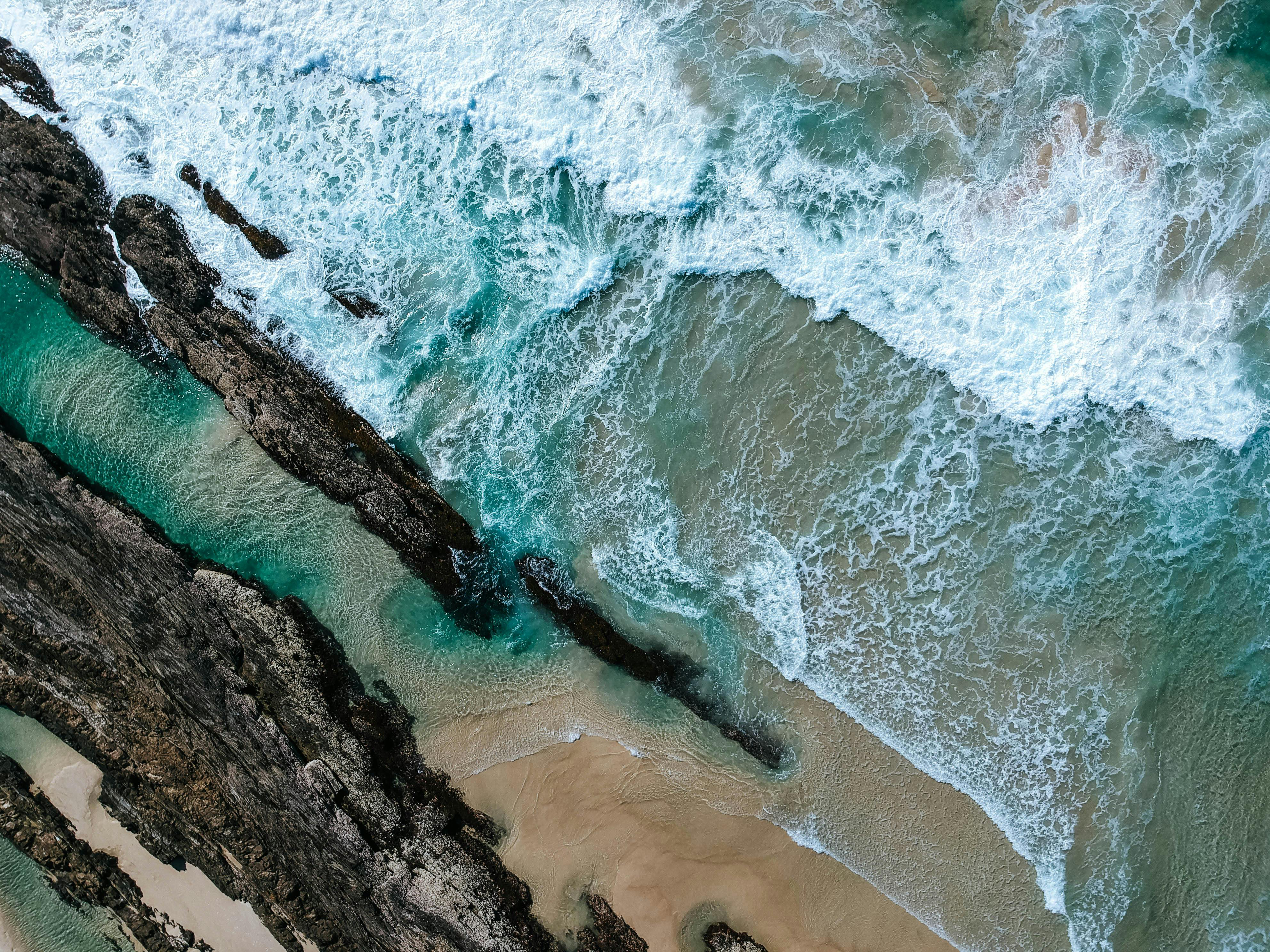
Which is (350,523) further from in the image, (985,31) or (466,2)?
(985,31)

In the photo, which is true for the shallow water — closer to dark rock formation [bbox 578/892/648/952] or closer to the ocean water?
dark rock formation [bbox 578/892/648/952]

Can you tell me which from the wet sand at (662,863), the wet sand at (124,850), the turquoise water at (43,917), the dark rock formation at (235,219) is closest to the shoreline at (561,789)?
the wet sand at (662,863)

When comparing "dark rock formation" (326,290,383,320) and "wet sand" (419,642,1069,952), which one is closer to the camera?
"wet sand" (419,642,1069,952)

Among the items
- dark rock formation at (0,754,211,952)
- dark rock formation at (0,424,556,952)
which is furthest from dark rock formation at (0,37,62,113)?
dark rock formation at (0,754,211,952)

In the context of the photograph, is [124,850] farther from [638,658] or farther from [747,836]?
[747,836]

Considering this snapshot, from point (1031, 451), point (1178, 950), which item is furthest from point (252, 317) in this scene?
point (1178, 950)

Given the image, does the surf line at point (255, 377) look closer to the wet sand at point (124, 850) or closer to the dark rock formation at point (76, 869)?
the wet sand at point (124, 850)
